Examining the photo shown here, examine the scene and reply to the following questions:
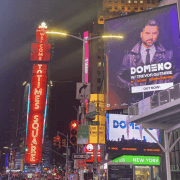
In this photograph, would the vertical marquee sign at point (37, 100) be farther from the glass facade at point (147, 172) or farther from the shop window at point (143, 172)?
the shop window at point (143, 172)

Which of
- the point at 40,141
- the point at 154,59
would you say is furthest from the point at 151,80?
the point at 40,141

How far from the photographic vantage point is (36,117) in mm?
87625

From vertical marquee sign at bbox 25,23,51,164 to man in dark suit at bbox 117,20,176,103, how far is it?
51.1m

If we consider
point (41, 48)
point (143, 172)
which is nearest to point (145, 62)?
point (143, 172)

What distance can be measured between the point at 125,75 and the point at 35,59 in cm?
6818

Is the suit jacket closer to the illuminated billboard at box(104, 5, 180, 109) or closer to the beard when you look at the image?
the illuminated billboard at box(104, 5, 180, 109)

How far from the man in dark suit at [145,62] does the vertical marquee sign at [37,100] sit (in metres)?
51.1

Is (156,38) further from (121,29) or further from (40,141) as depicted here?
(40,141)

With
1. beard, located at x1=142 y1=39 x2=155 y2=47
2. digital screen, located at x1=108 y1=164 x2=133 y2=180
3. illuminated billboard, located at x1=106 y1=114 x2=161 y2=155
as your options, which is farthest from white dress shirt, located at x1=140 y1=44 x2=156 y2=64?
digital screen, located at x1=108 y1=164 x2=133 y2=180

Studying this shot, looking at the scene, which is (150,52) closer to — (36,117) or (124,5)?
(36,117)

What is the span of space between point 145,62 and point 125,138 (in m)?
10.9

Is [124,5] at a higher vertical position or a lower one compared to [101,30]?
higher

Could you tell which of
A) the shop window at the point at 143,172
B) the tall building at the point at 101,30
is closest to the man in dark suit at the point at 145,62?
the shop window at the point at 143,172

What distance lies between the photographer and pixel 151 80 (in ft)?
109
